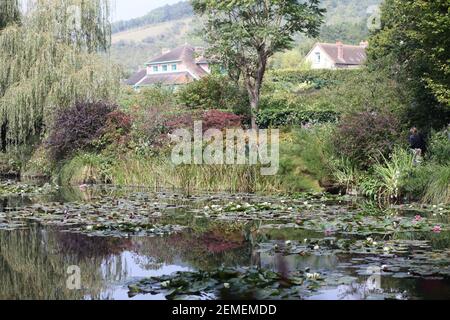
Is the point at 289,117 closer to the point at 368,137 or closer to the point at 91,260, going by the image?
the point at 368,137

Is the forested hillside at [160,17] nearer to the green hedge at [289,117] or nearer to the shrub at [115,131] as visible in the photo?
the green hedge at [289,117]

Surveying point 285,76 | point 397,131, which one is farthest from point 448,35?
point 285,76

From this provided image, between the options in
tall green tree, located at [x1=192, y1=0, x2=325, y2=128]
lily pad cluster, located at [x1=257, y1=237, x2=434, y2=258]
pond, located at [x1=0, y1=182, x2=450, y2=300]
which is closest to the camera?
pond, located at [x1=0, y1=182, x2=450, y2=300]

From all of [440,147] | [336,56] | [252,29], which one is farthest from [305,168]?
[336,56]

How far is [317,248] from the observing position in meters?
7.83

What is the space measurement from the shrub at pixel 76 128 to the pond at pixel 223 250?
Result: 6.56 meters

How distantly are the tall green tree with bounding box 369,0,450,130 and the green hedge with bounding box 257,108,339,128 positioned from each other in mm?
2795

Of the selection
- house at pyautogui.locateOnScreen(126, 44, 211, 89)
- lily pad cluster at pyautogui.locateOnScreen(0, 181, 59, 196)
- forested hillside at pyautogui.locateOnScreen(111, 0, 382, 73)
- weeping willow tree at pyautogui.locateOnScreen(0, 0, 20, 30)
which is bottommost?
lily pad cluster at pyautogui.locateOnScreen(0, 181, 59, 196)

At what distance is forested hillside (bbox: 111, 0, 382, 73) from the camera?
83312 mm

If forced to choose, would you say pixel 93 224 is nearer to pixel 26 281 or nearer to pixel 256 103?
pixel 26 281

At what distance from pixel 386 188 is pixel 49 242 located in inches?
324

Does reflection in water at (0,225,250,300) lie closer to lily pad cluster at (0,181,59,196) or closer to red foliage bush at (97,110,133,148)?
lily pad cluster at (0,181,59,196)

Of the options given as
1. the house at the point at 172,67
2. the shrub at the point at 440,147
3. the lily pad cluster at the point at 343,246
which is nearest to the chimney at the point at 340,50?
the house at the point at 172,67

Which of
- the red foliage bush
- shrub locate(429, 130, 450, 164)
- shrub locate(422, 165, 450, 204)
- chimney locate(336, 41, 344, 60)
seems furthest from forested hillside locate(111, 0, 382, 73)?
shrub locate(422, 165, 450, 204)
